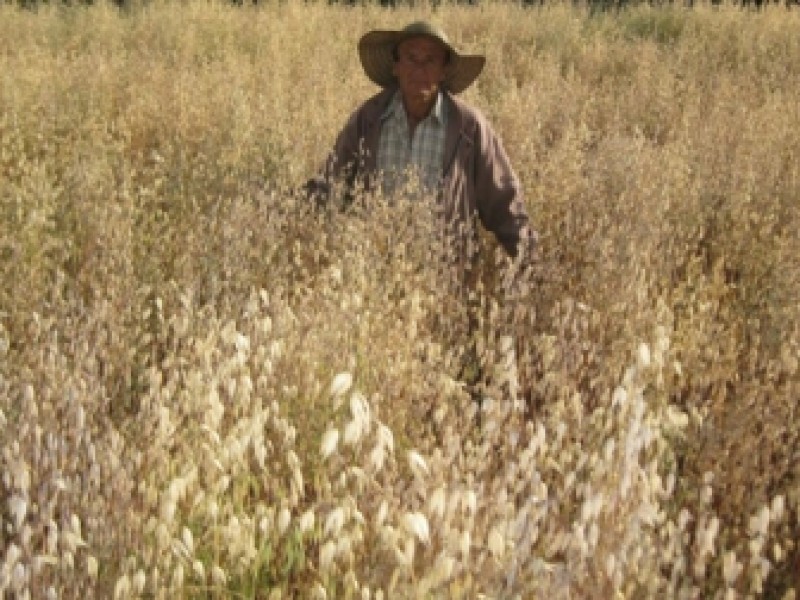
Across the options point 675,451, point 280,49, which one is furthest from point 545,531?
point 280,49

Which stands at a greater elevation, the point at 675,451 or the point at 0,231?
the point at 0,231

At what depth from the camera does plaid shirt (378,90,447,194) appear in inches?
135

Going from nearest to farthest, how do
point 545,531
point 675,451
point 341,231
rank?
point 545,531 < point 675,451 < point 341,231

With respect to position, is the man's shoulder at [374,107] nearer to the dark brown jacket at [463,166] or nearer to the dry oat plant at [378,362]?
the dark brown jacket at [463,166]

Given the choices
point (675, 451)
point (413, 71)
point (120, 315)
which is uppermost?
point (413, 71)

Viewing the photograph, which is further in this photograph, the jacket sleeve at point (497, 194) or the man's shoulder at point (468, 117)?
the man's shoulder at point (468, 117)

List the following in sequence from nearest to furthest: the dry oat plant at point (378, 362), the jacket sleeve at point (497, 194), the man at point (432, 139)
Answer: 1. the dry oat plant at point (378, 362)
2. the jacket sleeve at point (497, 194)
3. the man at point (432, 139)

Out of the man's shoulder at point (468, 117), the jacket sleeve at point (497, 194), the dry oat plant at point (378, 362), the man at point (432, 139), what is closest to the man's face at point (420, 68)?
the man at point (432, 139)

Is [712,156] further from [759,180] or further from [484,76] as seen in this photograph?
[484,76]

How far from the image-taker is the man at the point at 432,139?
10.8ft

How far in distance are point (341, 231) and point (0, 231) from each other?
1.28 metres

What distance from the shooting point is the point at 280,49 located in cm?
702

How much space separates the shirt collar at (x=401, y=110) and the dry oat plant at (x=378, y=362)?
44 cm

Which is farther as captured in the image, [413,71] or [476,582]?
[413,71]
